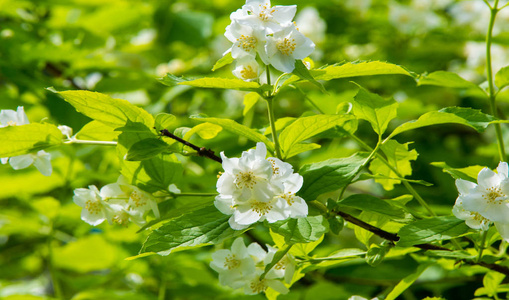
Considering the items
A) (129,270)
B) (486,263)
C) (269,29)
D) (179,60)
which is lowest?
(129,270)

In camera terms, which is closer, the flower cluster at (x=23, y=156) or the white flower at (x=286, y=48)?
the white flower at (x=286, y=48)

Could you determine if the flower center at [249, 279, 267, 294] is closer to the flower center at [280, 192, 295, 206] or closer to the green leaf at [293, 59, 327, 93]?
the flower center at [280, 192, 295, 206]

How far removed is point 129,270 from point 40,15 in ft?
4.96

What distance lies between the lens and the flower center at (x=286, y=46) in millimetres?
969

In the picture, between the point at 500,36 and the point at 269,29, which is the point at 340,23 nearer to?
the point at 500,36

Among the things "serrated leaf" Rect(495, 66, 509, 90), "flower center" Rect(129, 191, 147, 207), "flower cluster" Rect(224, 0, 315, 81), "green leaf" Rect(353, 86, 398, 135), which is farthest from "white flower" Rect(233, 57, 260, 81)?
"serrated leaf" Rect(495, 66, 509, 90)

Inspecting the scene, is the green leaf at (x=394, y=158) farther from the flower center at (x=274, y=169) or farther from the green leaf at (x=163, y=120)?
the green leaf at (x=163, y=120)

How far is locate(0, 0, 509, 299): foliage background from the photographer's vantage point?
2113mm

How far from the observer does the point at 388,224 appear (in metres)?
1.15

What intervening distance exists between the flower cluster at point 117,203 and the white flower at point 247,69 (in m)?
0.32

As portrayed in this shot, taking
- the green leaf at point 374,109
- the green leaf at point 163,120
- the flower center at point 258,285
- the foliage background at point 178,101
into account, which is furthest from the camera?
the foliage background at point 178,101

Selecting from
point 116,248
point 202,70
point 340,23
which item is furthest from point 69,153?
point 340,23

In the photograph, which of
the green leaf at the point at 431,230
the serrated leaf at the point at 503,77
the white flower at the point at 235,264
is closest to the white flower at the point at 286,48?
the green leaf at the point at 431,230

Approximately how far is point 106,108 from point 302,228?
0.42m
